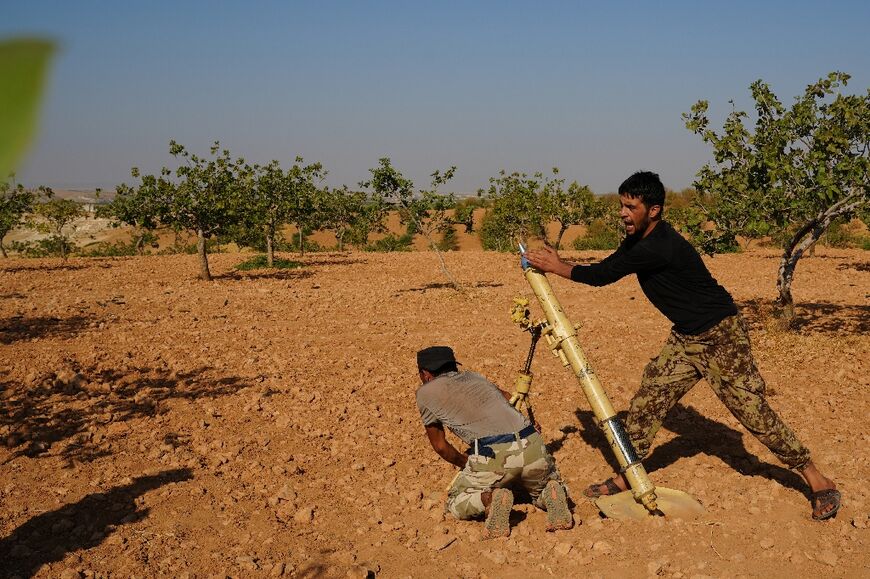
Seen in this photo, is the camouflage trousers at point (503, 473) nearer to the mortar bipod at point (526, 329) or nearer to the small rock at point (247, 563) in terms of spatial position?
the mortar bipod at point (526, 329)

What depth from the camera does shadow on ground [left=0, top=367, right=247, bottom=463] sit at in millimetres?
5863

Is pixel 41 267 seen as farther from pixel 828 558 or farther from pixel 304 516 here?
pixel 828 558

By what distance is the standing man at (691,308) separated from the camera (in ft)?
14.4

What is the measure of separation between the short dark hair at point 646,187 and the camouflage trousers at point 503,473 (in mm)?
1706

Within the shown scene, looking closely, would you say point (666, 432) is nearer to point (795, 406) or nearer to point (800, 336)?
point (795, 406)

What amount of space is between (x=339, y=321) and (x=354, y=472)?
6.25 meters

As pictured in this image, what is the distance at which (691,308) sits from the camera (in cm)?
456

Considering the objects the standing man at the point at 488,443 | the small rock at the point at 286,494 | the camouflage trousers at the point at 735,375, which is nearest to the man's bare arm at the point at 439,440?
the standing man at the point at 488,443

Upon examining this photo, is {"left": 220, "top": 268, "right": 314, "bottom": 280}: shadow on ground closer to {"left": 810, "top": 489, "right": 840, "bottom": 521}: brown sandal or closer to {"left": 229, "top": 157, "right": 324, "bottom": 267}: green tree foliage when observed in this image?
{"left": 229, "top": 157, "right": 324, "bottom": 267}: green tree foliage

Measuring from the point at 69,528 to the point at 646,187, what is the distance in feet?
14.4

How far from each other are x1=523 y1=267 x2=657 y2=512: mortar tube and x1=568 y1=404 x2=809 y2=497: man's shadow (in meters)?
1.17

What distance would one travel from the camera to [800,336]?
9.80m

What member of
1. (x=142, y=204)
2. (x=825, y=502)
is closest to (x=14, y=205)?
(x=142, y=204)

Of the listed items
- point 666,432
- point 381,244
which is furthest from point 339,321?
point 381,244
